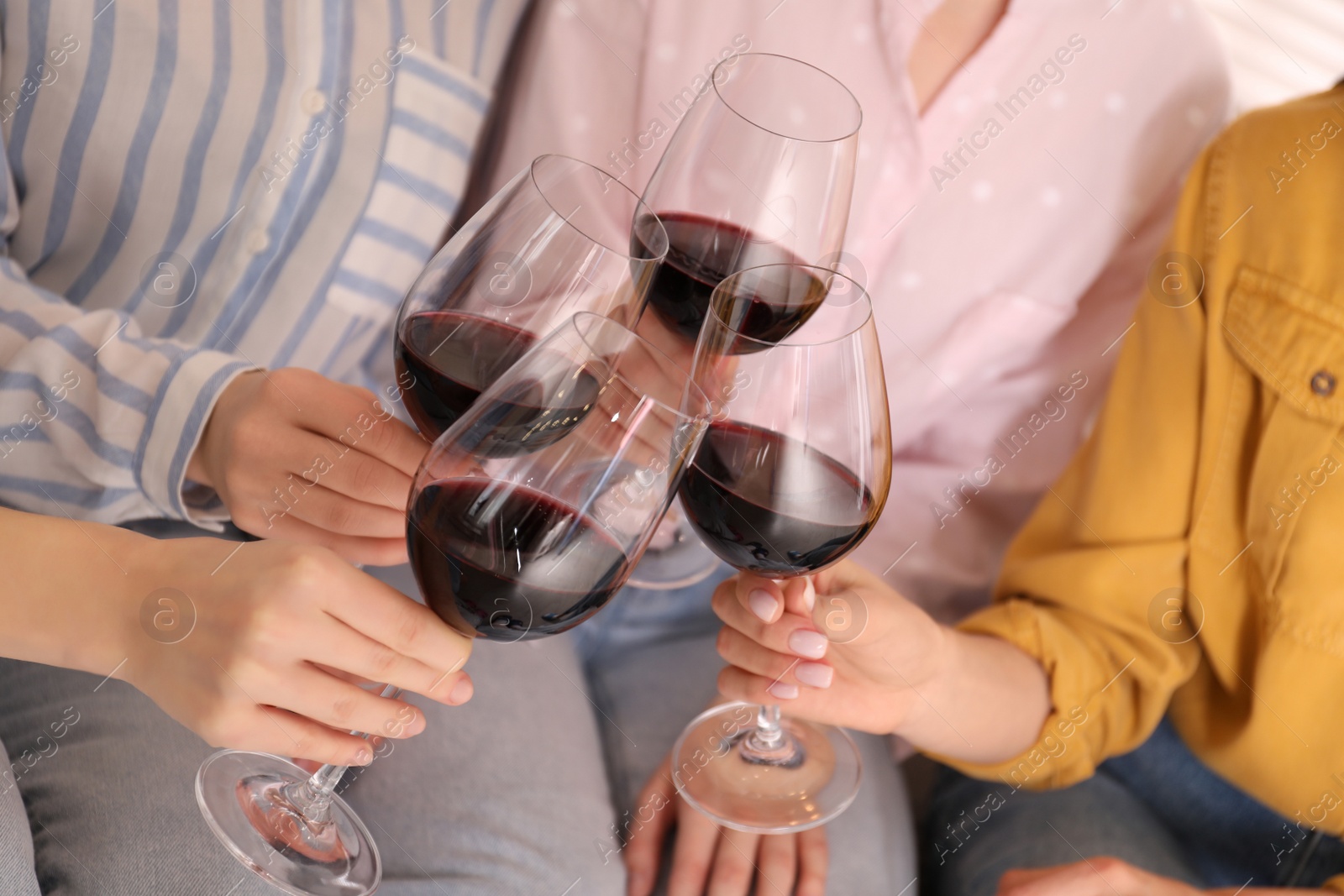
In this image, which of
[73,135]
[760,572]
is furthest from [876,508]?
[73,135]

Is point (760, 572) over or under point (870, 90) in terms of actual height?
under

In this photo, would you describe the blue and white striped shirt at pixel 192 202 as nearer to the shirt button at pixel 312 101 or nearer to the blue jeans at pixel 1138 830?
the shirt button at pixel 312 101

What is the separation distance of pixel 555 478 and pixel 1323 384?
29.9 inches

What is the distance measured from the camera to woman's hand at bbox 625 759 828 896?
89cm

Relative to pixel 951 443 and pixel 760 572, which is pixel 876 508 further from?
pixel 951 443

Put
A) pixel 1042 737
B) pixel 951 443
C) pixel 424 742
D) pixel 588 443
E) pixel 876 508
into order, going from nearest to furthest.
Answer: pixel 588 443 < pixel 876 508 < pixel 424 742 < pixel 1042 737 < pixel 951 443

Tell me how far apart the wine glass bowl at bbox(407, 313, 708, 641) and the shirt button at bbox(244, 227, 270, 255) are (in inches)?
19.6

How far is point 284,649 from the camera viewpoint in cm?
60

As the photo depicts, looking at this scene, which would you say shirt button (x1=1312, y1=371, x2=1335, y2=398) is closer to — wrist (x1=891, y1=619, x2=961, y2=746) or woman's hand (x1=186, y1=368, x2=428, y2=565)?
wrist (x1=891, y1=619, x2=961, y2=746)

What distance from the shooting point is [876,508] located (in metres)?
0.70

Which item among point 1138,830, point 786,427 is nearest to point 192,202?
point 786,427

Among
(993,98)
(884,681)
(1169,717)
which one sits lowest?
(1169,717)

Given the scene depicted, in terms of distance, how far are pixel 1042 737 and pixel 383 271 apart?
2.62ft

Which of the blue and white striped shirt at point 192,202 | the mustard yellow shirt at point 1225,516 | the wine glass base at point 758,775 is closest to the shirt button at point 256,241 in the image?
the blue and white striped shirt at point 192,202
